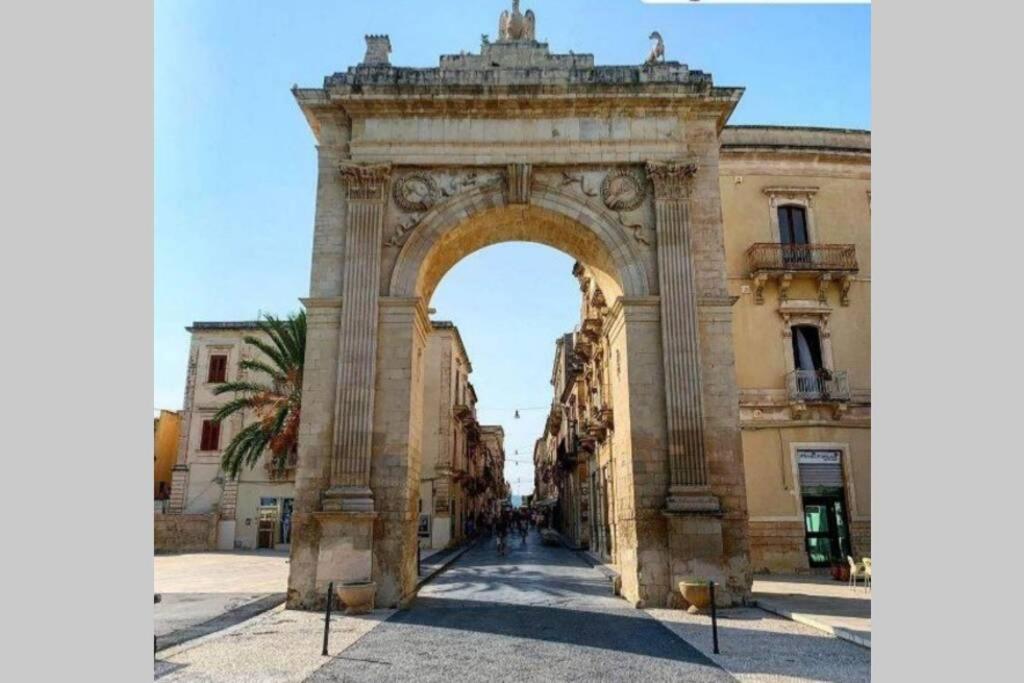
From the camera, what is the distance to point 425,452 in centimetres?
3200

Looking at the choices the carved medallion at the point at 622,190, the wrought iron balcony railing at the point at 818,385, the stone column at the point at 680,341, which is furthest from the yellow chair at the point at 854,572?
the carved medallion at the point at 622,190

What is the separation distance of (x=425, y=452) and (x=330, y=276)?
19.8 meters

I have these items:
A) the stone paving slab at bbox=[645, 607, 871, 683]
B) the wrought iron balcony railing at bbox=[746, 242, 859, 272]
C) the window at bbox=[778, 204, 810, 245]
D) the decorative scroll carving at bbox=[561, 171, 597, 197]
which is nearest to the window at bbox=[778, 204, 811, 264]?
the window at bbox=[778, 204, 810, 245]

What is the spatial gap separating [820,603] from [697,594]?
2.60 metres

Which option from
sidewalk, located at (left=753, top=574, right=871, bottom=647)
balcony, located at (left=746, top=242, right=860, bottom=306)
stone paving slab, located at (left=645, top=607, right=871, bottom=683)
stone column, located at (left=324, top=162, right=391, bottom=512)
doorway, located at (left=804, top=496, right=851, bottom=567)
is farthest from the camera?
balcony, located at (left=746, top=242, right=860, bottom=306)

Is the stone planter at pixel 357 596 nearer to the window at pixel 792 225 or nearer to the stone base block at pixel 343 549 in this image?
the stone base block at pixel 343 549

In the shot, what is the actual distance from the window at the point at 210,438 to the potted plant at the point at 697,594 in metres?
27.8

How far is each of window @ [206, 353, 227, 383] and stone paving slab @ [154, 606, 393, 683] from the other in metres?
25.2

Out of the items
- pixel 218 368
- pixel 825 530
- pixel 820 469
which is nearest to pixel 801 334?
pixel 820 469

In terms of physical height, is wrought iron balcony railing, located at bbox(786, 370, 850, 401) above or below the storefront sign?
above

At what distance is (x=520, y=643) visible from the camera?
8.86 m

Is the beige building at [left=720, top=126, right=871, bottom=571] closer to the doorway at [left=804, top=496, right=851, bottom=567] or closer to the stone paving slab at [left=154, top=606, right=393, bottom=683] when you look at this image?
the doorway at [left=804, top=496, right=851, bottom=567]

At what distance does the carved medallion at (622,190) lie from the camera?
13820mm

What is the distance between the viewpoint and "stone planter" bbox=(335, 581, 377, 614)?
11.2m
